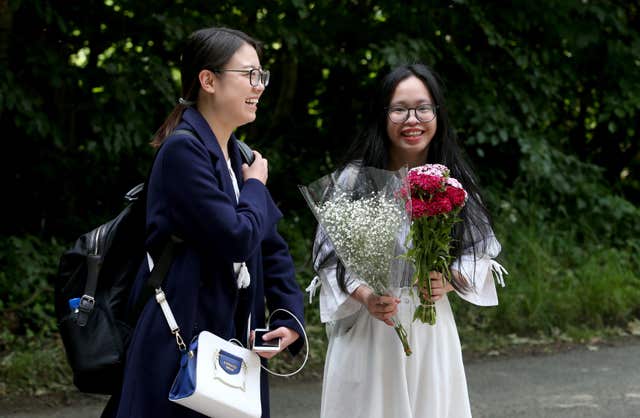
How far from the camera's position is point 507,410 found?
557 cm

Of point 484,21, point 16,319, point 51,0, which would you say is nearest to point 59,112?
point 51,0

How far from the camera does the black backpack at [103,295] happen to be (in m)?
2.66

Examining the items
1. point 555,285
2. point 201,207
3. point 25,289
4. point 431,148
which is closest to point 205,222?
point 201,207

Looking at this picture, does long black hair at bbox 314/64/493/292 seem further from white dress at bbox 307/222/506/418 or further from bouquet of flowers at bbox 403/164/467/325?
bouquet of flowers at bbox 403/164/467/325

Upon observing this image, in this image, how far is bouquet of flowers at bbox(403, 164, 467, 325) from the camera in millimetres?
2994

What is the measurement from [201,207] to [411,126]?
1132 mm

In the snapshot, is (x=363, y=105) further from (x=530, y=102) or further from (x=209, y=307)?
(x=209, y=307)

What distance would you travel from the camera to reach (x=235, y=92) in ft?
9.14

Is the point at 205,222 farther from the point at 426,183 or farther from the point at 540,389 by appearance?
the point at 540,389

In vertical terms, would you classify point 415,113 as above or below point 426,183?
above

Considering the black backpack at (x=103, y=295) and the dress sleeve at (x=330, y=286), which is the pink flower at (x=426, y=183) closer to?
the dress sleeve at (x=330, y=286)

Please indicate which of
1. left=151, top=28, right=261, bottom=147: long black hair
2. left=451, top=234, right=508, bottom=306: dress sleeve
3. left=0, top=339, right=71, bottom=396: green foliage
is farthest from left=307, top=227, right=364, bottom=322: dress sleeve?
left=0, top=339, right=71, bottom=396: green foliage

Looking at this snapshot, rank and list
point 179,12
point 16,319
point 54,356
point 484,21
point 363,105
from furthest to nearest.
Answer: point 363,105 < point 484,21 < point 179,12 < point 16,319 < point 54,356

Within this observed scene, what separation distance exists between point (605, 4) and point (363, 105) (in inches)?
94.4
